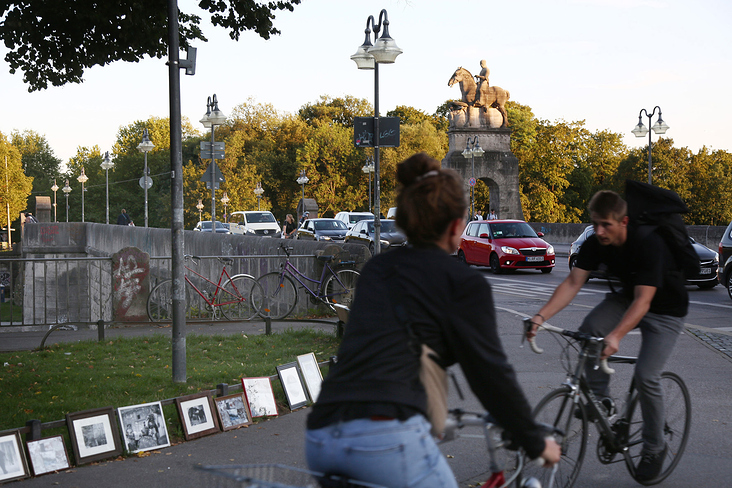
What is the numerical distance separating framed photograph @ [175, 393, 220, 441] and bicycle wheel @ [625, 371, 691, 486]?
3158 millimetres

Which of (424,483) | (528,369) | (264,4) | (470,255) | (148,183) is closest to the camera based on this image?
(424,483)

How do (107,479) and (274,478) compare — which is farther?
(107,479)

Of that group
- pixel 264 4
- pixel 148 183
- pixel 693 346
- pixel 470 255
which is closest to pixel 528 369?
pixel 693 346

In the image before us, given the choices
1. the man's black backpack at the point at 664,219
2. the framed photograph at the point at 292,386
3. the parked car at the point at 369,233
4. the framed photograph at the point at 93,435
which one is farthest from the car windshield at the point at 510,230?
the man's black backpack at the point at 664,219

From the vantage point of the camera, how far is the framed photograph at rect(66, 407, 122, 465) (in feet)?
17.6

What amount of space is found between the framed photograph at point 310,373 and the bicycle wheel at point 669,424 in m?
3.28

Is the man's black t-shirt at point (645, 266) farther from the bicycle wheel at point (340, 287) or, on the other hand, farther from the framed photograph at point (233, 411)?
the bicycle wheel at point (340, 287)

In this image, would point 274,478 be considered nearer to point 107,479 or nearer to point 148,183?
point 107,479

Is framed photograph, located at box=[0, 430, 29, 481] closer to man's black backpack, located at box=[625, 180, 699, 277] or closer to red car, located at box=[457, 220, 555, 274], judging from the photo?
man's black backpack, located at box=[625, 180, 699, 277]

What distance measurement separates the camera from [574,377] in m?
4.01

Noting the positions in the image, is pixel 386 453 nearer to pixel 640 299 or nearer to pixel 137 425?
pixel 640 299

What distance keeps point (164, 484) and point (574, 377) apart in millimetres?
2580

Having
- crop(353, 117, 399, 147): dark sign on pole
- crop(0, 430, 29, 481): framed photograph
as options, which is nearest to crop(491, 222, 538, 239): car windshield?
crop(353, 117, 399, 147): dark sign on pole

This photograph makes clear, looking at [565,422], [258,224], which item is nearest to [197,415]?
[565,422]
